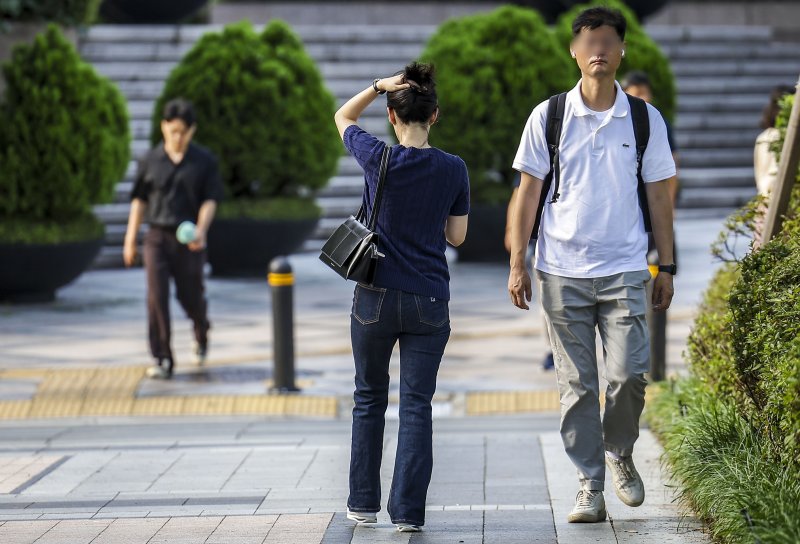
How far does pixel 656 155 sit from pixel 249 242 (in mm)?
10831

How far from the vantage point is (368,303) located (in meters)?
5.19

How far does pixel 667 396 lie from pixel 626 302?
2.14 m

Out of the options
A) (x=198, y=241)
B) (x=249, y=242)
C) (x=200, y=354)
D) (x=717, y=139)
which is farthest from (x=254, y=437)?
(x=717, y=139)

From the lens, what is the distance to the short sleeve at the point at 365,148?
515 centimetres

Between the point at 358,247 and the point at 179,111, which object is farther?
the point at 179,111

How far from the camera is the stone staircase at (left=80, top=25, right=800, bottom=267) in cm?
2059

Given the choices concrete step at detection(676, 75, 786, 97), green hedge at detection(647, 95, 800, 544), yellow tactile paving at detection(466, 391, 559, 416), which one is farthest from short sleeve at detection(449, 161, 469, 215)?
concrete step at detection(676, 75, 786, 97)

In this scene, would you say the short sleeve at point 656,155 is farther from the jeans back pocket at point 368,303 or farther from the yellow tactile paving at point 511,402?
the yellow tactile paving at point 511,402

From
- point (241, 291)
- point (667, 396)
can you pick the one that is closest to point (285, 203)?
point (241, 291)

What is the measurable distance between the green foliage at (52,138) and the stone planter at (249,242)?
220 centimetres

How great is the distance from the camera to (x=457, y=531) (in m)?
5.26

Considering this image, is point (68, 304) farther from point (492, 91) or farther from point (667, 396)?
point (667, 396)

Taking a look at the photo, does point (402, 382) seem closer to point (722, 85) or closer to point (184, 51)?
point (184, 51)

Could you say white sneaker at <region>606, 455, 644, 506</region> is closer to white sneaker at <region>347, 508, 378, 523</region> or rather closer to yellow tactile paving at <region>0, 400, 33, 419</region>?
white sneaker at <region>347, 508, 378, 523</region>
